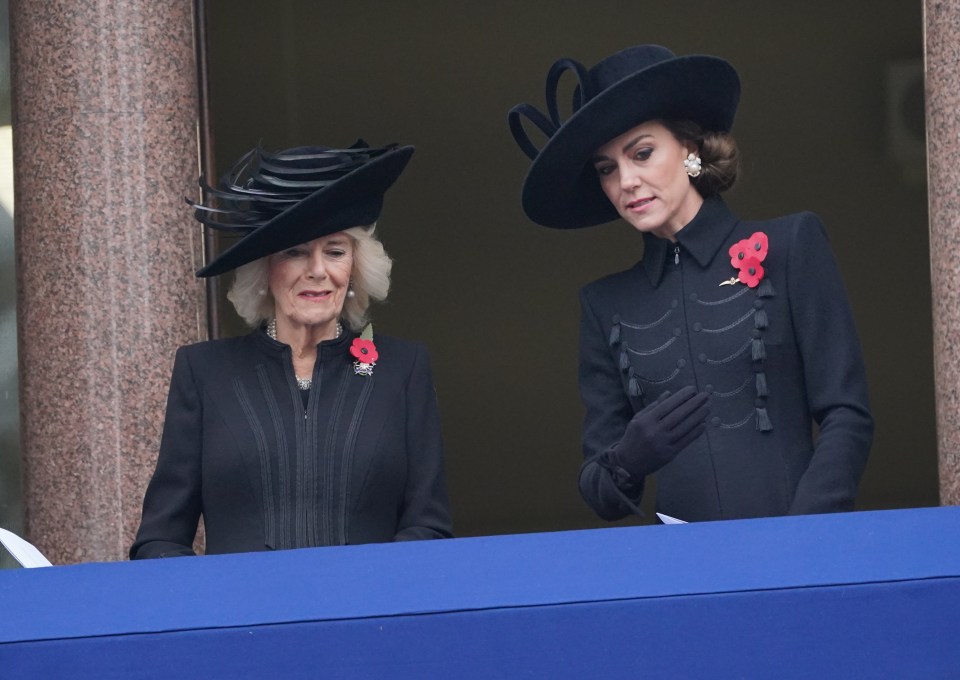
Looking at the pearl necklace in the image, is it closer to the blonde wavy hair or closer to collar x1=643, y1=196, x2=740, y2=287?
the blonde wavy hair

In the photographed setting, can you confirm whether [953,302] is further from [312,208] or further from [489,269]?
[489,269]

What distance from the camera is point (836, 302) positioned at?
3094mm

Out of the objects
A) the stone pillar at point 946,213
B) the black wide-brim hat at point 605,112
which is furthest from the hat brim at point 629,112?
the stone pillar at point 946,213

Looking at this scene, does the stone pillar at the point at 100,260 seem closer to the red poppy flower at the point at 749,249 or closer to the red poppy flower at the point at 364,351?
the red poppy flower at the point at 364,351

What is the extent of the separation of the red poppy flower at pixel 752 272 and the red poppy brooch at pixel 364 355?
2.65ft

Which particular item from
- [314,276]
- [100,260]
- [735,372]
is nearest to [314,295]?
[314,276]

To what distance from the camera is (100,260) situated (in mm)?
4398

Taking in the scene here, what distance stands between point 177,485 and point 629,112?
47.9 inches

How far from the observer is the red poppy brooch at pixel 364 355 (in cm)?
332

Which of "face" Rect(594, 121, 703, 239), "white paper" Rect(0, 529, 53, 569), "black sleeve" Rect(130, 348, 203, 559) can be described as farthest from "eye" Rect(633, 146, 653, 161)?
"white paper" Rect(0, 529, 53, 569)

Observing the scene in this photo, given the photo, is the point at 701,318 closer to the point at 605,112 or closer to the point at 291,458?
the point at 605,112

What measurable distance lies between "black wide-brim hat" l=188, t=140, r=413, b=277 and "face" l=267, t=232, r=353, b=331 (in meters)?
0.04

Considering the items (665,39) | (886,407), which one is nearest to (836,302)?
(665,39)

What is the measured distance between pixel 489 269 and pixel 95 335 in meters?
6.57
